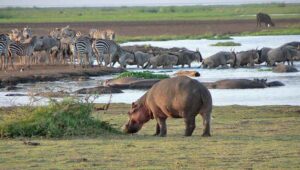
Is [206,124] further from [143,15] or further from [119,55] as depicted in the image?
[143,15]

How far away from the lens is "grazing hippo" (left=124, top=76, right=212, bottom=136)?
13.7 m

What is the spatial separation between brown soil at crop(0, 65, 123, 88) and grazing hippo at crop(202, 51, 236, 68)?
10.4 feet

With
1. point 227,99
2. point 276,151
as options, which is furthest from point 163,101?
point 227,99

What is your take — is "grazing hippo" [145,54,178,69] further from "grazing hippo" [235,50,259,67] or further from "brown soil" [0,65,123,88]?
"grazing hippo" [235,50,259,67]

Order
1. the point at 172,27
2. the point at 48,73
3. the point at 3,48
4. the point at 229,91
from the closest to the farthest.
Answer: the point at 229,91 → the point at 48,73 → the point at 3,48 → the point at 172,27

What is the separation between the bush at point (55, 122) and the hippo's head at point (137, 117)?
593 millimetres

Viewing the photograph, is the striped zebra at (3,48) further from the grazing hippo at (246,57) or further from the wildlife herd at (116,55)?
the grazing hippo at (246,57)

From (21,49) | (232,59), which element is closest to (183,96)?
(21,49)

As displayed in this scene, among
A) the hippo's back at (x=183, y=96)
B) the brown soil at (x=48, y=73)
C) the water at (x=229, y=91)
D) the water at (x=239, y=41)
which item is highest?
the hippo's back at (x=183, y=96)

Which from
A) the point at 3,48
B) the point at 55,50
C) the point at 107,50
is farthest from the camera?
the point at 55,50

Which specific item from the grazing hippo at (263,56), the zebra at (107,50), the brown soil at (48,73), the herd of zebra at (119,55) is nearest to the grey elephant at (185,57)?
the herd of zebra at (119,55)

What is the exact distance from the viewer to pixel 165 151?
11688 mm

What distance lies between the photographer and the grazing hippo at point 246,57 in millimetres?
33906

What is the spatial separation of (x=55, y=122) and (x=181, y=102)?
185 centimetres
